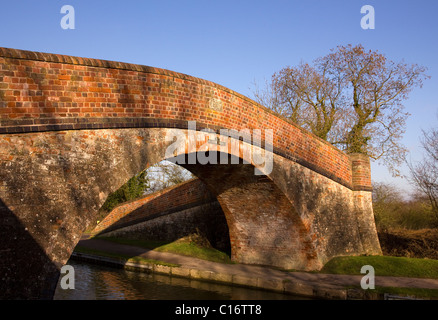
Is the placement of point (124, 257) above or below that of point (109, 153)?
below

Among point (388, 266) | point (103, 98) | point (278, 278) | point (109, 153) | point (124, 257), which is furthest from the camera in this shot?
point (124, 257)

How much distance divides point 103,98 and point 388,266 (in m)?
8.13

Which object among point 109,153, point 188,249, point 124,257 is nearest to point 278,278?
point 188,249

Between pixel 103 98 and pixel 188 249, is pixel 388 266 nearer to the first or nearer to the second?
pixel 188 249

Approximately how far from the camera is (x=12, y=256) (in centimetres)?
514

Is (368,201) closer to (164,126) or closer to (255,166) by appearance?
(255,166)

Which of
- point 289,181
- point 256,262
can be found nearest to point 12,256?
point 289,181

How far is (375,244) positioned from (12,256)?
1083 cm

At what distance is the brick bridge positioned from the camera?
17.5 ft

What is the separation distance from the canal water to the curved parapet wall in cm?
366

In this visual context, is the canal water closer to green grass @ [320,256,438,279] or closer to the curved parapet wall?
green grass @ [320,256,438,279]

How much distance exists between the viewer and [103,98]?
651 centimetres

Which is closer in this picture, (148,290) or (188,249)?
(148,290)

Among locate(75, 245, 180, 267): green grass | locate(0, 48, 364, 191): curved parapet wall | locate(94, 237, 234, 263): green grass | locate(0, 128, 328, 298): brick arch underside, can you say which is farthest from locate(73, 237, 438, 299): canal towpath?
locate(0, 128, 328, 298): brick arch underside
